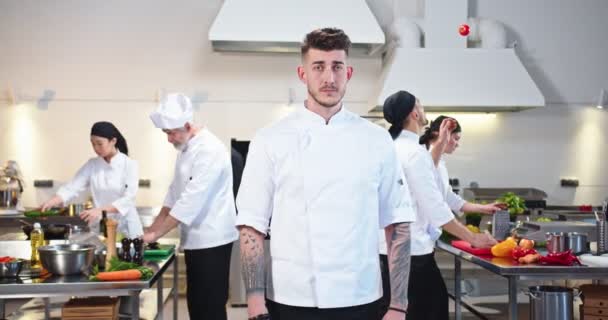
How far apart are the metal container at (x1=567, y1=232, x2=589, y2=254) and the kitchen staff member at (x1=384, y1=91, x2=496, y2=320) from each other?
0.79 metres

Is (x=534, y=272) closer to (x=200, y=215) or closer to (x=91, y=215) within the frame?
(x=200, y=215)

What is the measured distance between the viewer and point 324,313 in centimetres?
186

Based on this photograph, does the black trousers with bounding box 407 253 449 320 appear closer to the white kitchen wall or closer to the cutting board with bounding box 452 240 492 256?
the cutting board with bounding box 452 240 492 256

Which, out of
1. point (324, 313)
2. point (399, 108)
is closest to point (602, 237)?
point (399, 108)

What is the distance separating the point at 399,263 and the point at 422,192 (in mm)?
912

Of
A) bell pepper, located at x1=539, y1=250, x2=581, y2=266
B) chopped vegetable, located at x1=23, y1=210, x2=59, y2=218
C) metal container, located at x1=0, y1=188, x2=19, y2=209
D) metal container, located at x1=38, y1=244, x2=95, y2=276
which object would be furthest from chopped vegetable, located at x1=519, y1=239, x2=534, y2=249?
metal container, located at x1=0, y1=188, x2=19, y2=209

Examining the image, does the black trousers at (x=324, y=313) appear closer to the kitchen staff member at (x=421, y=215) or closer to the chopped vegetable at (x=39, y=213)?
the kitchen staff member at (x=421, y=215)

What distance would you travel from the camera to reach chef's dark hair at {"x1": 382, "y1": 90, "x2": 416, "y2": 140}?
292cm

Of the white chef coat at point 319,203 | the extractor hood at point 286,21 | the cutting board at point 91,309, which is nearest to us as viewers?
the white chef coat at point 319,203

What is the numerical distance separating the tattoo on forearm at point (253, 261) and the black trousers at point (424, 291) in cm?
118

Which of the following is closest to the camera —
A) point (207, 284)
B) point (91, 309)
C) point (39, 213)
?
point (91, 309)

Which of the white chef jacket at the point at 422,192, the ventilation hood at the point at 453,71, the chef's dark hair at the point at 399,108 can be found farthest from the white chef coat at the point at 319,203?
the ventilation hood at the point at 453,71

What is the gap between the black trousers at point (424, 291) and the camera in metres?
2.95

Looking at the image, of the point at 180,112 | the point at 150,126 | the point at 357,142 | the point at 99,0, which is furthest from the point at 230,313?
the point at 357,142
